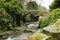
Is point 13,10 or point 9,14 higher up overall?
point 13,10

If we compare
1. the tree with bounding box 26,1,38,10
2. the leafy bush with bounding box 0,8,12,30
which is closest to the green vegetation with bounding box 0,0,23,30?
the leafy bush with bounding box 0,8,12,30

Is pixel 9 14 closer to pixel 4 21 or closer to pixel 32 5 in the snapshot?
→ pixel 4 21

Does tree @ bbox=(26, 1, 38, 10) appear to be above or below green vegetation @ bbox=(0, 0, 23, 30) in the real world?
above

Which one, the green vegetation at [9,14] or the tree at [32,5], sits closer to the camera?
the green vegetation at [9,14]

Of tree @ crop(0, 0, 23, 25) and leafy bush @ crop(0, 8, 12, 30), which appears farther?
tree @ crop(0, 0, 23, 25)

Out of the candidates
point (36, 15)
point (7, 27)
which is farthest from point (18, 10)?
point (36, 15)

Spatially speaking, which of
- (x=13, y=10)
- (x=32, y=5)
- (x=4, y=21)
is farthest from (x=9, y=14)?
(x=32, y=5)

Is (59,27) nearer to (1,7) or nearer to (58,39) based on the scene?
(58,39)

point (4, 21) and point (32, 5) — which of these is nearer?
point (4, 21)

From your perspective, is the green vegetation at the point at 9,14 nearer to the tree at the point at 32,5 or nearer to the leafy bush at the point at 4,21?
the leafy bush at the point at 4,21

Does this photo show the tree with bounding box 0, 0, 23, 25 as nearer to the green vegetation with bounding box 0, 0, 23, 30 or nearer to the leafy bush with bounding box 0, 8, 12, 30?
the green vegetation with bounding box 0, 0, 23, 30

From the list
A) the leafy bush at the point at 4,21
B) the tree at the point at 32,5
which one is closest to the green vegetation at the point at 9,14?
the leafy bush at the point at 4,21

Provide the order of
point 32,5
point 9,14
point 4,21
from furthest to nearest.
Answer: point 32,5 → point 9,14 → point 4,21

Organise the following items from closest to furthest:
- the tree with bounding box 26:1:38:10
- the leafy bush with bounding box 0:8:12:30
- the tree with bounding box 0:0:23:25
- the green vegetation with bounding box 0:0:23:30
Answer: the leafy bush with bounding box 0:8:12:30 < the green vegetation with bounding box 0:0:23:30 < the tree with bounding box 0:0:23:25 < the tree with bounding box 26:1:38:10
